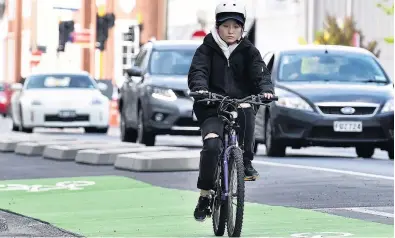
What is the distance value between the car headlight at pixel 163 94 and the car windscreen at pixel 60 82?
1039 centimetres

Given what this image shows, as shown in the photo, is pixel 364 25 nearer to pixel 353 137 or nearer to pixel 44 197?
pixel 353 137

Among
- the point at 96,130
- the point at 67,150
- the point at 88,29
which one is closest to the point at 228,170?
the point at 67,150

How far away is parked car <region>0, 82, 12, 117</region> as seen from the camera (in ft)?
197

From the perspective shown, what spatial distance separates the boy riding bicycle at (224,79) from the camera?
35.1 feet

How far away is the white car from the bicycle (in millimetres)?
23168

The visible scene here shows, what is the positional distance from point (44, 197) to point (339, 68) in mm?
8132

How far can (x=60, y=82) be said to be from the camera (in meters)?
35.4

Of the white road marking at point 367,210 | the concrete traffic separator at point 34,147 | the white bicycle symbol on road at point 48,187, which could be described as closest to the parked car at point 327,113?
the concrete traffic separator at point 34,147

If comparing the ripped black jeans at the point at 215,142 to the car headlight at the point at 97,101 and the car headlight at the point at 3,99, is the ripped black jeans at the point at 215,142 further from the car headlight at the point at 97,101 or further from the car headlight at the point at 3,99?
the car headlight at the point at 3,99

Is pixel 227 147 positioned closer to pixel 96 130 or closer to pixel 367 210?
pixel 367 210

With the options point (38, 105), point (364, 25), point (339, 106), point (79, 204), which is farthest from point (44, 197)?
point (364, 25)

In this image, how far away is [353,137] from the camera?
2075cm

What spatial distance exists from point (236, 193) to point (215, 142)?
1.78ft

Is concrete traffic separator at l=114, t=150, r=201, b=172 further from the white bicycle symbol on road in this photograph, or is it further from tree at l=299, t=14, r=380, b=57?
tree at l=299, t=14, r=380, b=57
